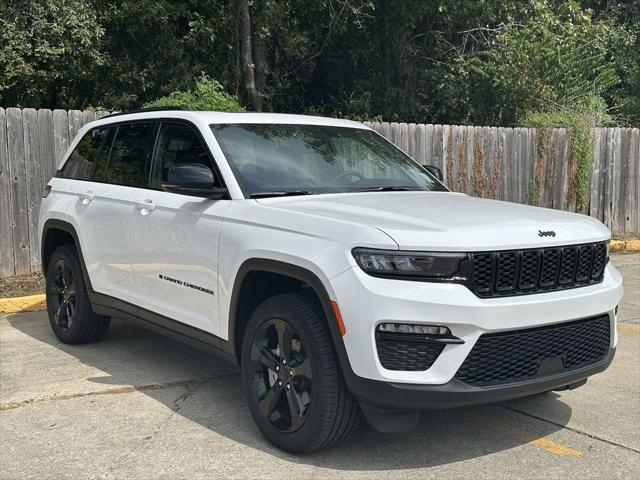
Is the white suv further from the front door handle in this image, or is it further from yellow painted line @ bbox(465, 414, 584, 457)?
yellow painted line @ bbox(465, 414, 584, 457)

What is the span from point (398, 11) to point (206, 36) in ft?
14.7

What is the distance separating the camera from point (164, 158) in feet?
16.6

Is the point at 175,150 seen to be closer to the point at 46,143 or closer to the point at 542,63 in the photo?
the point at 46,143

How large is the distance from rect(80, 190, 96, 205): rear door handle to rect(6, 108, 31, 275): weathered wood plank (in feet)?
9.72

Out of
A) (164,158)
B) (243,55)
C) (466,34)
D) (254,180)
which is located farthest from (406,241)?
(466,34)

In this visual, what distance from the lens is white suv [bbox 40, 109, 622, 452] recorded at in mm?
3338

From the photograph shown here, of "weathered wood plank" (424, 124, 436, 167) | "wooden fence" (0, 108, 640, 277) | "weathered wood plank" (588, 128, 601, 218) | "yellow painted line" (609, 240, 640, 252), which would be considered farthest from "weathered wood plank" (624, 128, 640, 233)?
"weathered wood plank" (424, 124, 436, 167)

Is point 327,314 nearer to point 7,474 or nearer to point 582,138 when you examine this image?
point 7,474

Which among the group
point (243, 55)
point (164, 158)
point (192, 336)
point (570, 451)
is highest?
point (243, 55)

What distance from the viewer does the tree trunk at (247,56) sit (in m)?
13.3

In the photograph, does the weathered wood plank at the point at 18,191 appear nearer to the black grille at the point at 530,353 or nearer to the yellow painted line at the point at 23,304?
the yellow painted line at the point at 23,304

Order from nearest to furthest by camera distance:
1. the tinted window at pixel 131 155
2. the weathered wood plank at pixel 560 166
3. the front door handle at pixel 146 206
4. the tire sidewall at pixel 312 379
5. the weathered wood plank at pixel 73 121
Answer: the tire sidewall at pixel 312 379 → the front door handle at pixel 146 206 → the tinted window at pixel 131 155 → the weathered wood plank at pixel 73 121 → the weathered wood plank at pixel 560 166

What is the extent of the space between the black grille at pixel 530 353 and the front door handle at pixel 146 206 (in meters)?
2.53

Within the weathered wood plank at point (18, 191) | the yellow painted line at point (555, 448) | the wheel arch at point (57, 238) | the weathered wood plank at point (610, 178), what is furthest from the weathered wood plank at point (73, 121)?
the weathered wood plank at point (610, 178)
